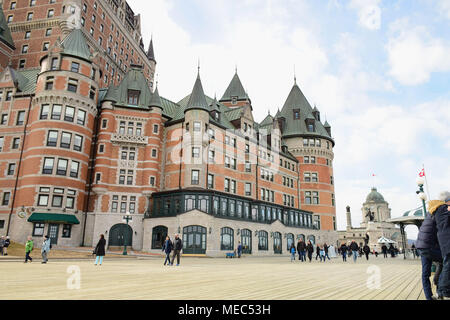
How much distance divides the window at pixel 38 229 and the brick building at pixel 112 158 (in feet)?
0.65

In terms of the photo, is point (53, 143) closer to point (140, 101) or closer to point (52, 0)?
point (140, 101)

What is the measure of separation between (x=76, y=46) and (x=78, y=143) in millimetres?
13228

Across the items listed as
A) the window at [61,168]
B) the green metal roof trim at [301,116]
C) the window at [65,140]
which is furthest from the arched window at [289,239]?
the window at [65,140]

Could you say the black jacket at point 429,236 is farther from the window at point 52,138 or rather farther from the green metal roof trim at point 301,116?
the green metal roof trim at point 301,116

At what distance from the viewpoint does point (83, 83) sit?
1587 inches

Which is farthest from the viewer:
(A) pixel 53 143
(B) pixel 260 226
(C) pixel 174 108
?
(C) pixel 174 108

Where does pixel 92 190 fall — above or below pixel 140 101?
below

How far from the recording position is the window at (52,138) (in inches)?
1469

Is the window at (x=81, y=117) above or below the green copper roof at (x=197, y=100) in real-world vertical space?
below

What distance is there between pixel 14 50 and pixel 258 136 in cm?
4357

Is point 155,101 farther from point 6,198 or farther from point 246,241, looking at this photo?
point 246,241
